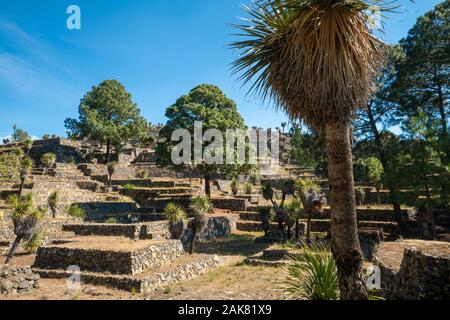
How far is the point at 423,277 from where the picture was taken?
536 centimetres

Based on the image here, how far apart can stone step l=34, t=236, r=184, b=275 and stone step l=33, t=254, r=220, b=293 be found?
407 mm

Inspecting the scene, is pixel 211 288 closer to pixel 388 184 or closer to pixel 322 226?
pixel 388 184

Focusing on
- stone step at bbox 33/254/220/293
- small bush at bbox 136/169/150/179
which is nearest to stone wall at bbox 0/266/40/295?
stone step at bbox 33/254/220/293

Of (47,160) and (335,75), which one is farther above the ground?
(47,160)

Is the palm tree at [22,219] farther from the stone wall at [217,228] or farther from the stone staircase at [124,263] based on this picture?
the stone wall at [217,228]

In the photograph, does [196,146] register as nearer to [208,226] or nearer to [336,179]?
[208,226]

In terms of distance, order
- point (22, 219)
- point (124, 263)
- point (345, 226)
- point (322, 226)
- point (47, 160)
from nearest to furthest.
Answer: point (345, 226), point (124, 263), point (22, 219), point (322, 226), point (47, 160)

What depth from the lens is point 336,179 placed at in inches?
209

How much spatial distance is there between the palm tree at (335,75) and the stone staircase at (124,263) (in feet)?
29.1

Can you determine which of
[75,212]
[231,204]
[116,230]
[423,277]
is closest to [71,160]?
[75,212]

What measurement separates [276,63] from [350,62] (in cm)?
144

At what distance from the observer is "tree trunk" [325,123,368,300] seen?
5.02 meters

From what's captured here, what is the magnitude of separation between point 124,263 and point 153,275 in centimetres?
138
